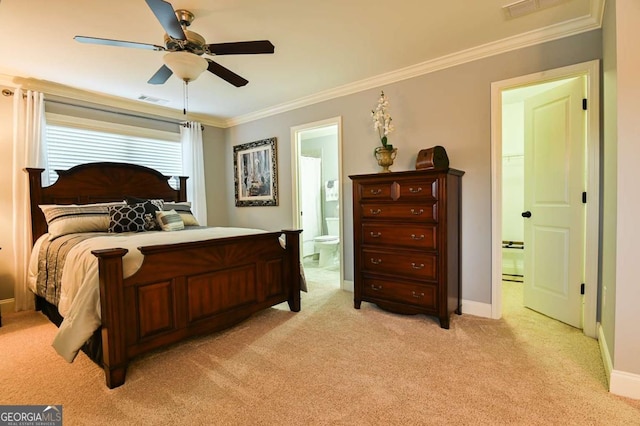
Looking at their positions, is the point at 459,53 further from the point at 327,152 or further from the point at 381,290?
the point at 327,152

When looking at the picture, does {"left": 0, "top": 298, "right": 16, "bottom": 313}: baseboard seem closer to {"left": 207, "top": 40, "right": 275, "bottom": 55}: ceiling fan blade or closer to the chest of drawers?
{"left": 207, "top": 40, "right": 275, "bottom": 55}: ceiling fan blade

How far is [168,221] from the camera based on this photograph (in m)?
3.27

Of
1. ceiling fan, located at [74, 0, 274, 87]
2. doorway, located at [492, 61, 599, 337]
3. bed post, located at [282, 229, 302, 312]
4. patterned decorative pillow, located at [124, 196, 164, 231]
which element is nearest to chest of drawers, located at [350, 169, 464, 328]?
doorway, located at [492, 61, 599, 337]

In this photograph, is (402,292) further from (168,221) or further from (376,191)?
(168,221)

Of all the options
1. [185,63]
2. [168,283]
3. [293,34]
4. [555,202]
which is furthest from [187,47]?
[555,202]

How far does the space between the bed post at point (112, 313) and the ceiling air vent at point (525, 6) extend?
3043 millimetres

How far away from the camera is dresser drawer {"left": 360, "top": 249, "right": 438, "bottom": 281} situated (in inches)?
105

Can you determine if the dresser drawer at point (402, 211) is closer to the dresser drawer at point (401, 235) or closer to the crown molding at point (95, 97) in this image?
the dresser drawer at point (401, 235)

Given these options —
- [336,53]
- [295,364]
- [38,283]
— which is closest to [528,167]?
[336,53]

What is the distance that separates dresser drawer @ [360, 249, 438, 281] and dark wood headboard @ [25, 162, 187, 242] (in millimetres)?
2858

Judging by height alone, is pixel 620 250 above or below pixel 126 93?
below

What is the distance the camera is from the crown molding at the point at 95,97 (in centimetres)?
Answer: 322

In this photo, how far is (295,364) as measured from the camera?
2.07 metres

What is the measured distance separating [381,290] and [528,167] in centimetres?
186
